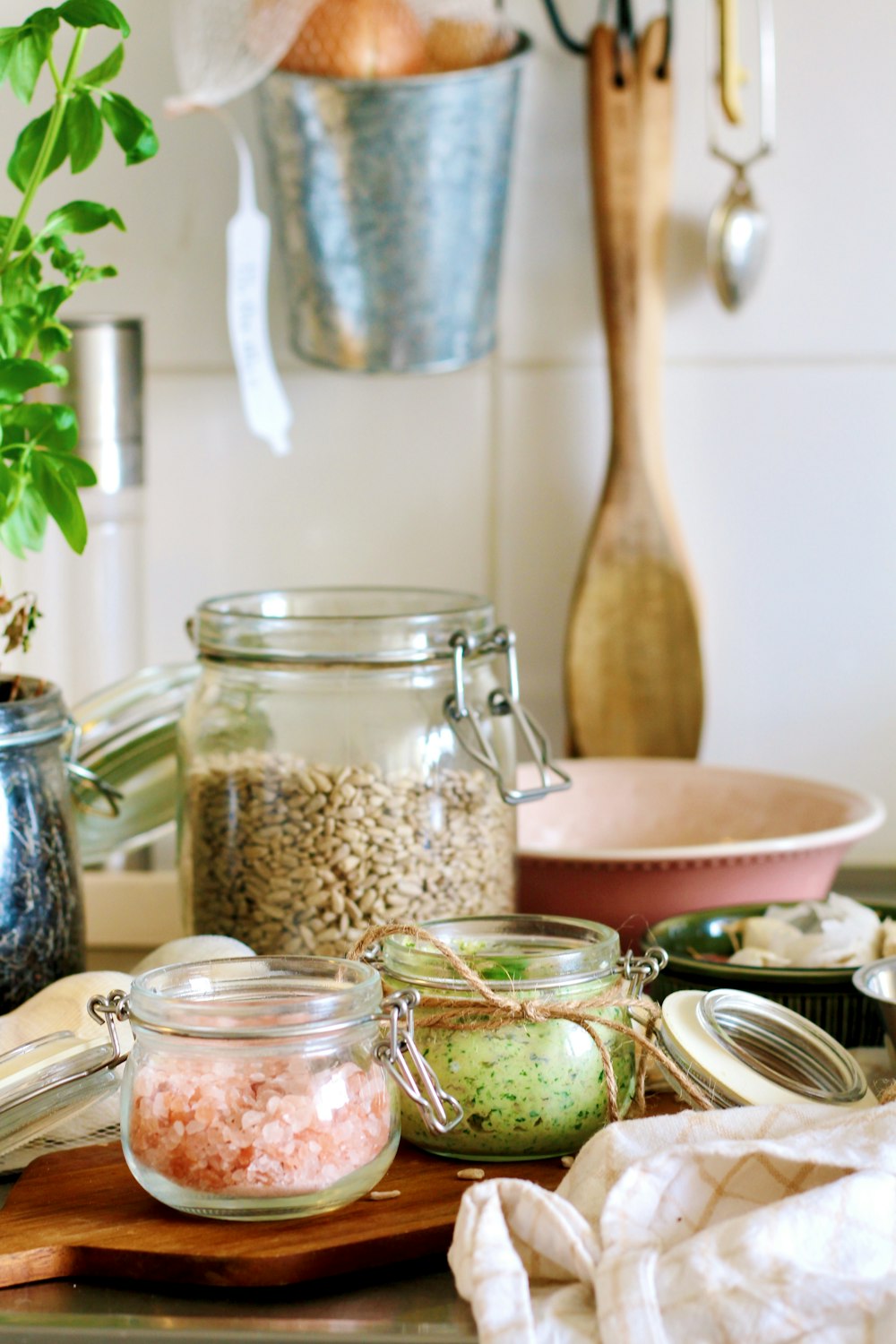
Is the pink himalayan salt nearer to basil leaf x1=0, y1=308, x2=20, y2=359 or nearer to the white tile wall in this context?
basil leaf x1=0, y1=308, x2=20, y2=359

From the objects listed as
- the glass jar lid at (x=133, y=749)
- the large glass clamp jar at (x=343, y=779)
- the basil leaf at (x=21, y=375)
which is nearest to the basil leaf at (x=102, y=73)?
the basil leaf at (x=21, y=375)

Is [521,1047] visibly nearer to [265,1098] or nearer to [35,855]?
[265,1098]

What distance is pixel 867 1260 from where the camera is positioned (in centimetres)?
43

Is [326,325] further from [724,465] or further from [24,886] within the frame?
[24,886]

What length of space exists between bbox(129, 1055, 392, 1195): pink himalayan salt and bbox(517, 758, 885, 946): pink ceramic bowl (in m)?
0.30

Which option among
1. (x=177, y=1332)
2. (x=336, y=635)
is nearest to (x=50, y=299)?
(x=336, y=635)

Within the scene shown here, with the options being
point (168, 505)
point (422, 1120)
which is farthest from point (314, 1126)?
point (168, 505)

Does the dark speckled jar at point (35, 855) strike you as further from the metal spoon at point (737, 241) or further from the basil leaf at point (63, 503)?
the metal spoon at point (737, 241)

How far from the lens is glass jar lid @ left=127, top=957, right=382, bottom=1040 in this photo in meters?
0.50

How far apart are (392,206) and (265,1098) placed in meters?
0.63

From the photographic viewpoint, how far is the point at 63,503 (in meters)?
0.62

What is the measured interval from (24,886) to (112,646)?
0.42 meters

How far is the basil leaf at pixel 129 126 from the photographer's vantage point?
62 centimetres

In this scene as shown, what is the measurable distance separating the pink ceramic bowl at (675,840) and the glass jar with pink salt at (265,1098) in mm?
279
